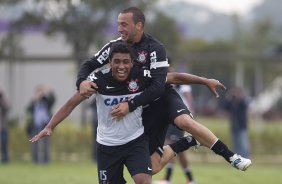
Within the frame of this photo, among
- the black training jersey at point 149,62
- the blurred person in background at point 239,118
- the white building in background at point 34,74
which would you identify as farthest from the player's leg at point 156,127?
the white building in background at point 34,74

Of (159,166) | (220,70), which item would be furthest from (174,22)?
(159,166)

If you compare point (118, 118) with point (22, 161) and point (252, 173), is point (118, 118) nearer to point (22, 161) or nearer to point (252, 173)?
point (252, 173)

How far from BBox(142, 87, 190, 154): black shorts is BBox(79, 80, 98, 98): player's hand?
0.89 m

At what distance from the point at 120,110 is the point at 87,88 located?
1.54 feet

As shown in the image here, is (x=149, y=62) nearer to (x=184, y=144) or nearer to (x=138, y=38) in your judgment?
(x=138, y=38)

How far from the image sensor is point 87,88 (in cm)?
979

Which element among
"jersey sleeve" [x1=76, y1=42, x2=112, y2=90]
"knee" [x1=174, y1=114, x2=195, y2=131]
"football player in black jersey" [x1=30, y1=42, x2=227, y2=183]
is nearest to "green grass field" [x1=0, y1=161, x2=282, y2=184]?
"knee" [x1=174, y1=114, x2=195, y2=131]

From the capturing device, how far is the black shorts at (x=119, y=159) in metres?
9.80

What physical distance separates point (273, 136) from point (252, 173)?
7.76 metres

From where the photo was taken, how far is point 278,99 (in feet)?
180

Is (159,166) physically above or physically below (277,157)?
above

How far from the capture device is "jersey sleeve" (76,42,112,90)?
10.2m

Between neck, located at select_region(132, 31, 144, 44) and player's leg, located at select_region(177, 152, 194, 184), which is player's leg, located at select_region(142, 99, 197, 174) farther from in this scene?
player's leg, located at select_region(177, 152, 194, 184)

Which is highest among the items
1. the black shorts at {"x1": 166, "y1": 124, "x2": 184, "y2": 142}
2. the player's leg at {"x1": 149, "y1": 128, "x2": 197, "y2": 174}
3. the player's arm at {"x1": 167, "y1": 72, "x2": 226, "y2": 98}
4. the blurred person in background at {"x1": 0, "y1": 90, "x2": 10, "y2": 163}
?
the player's arm at {"x1": 167, "y1": 72, "x2": 226, "y2": 98}
